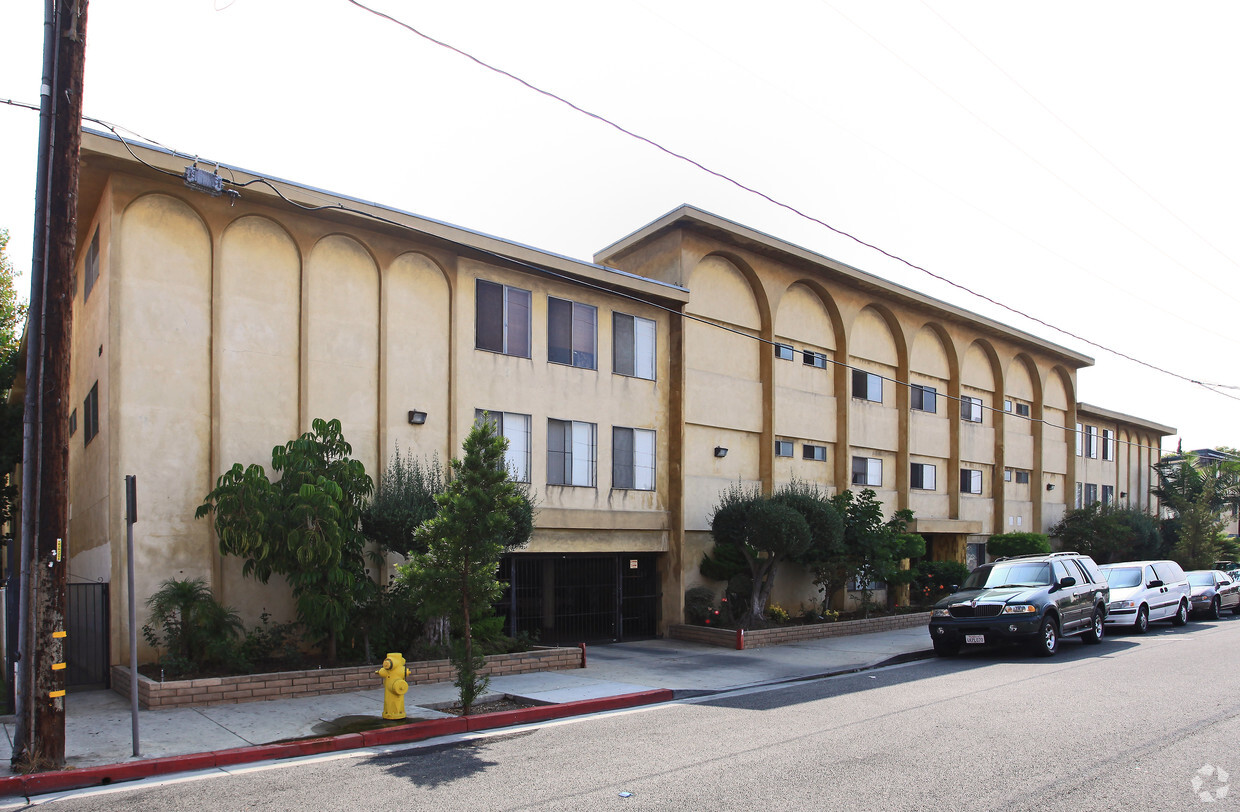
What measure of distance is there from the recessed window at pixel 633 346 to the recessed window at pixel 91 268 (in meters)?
9.93

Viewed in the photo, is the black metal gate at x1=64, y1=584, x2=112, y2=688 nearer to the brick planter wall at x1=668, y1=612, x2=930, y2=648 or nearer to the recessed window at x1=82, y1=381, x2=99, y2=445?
the recessed window at x1=82, y1=381, x2=99, y2=445

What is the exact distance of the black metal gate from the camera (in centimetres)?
1334

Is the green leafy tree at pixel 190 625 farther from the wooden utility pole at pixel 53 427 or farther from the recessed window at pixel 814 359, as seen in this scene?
the recessed window at pixel 814 359

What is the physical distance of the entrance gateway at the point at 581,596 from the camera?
18.6 meters

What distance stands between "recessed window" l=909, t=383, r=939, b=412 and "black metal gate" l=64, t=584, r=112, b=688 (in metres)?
22.4

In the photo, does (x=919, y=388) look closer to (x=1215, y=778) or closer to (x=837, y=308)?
(x=837, y=308)

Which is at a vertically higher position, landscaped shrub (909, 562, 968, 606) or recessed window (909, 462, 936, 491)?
recessed window (909, 462, 936, 491)

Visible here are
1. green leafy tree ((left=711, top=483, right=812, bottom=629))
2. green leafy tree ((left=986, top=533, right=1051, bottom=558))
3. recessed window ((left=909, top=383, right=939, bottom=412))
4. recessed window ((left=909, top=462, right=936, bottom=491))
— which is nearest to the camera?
green leafy tree ((left=711, top=483, right=812, bottom=629))

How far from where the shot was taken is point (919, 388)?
28.5 meters

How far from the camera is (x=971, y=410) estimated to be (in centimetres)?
3117

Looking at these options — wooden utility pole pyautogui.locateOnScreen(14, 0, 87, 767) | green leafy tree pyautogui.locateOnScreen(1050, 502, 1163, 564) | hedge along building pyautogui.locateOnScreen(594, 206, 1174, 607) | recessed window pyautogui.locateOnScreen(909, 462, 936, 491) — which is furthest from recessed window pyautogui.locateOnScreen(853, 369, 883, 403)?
wooden utility pole pyautogui.locateOnScreen(14, 0, 87, 767)

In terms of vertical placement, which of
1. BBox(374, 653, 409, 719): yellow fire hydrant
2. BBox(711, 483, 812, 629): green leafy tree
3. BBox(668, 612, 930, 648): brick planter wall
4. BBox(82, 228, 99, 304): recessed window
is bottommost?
BBox(668, 612, 930, 648): brick planter wall

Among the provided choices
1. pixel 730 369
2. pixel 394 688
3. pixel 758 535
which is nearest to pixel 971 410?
pixel 730 369

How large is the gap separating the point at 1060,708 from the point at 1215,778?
3399mm
